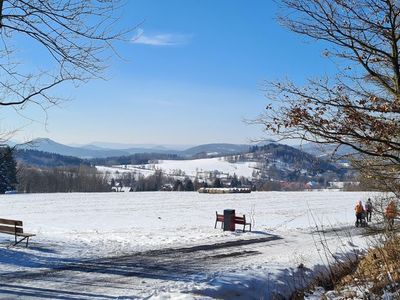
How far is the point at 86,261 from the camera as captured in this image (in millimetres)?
14141

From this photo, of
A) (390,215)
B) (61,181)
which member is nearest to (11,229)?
(390,215)

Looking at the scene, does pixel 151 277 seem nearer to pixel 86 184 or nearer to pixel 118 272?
pixel 118 272

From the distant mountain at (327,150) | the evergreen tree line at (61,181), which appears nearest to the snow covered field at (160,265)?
the distant mountain at (327,150)

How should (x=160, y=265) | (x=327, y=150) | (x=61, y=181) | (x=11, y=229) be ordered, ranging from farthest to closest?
(x=61, y=181), (x=11, y=229), (x=160, y=265), (x=327, y=150)

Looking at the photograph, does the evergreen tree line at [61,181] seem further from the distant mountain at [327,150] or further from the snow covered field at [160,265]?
the distant mountain at [327,150]

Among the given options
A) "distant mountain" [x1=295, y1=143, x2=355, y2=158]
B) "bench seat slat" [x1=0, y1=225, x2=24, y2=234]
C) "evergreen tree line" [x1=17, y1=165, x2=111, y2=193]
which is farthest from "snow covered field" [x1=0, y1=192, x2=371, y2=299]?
"evergreen tree line" [x1=17, y1=165, x2=111, y2=193]

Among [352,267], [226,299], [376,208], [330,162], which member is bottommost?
[226,299]

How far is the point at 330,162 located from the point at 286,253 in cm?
1059

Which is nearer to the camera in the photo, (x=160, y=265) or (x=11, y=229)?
(x=160, y=265)

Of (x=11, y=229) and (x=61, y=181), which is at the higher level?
(x=61, y=181)

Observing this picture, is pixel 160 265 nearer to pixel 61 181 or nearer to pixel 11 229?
pixel 11 229

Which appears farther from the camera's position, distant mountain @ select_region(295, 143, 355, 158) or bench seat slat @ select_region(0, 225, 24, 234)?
bench seat slat @ select_region(0, 225, 24, 234)

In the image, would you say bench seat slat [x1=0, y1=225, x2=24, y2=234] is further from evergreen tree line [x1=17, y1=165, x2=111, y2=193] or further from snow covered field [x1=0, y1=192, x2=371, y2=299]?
evergreen tree line [x1=17, y1=165, x2=111, y2=193]

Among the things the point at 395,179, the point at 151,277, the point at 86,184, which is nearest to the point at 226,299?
the point at 151,277
